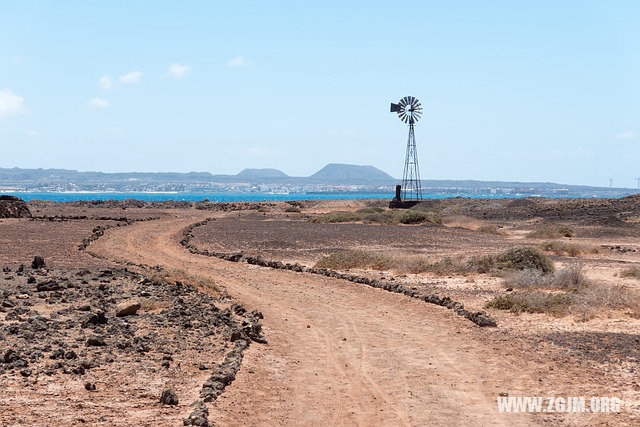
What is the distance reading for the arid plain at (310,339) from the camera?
30.8 feet

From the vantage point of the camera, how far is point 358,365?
468 inches

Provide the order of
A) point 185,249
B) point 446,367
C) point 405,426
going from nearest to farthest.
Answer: point 405,426, point 446,367, point 185,249

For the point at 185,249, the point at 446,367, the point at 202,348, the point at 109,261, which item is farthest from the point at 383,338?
the point at 185,249

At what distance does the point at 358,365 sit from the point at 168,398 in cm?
369

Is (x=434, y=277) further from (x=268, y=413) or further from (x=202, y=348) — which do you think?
(x=268, y=413)

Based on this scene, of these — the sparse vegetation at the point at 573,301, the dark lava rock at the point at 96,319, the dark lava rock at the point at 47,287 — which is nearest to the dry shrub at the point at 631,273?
the sparse vegetation at the point at 573,301

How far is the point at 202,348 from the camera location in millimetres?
12266

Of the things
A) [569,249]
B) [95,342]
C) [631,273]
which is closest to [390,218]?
[569,249]

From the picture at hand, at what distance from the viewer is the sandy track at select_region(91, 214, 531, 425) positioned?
30.8 feet

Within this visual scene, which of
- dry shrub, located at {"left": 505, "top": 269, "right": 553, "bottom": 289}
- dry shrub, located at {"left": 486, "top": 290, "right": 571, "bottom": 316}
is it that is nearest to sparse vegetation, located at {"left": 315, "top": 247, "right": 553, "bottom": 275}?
dry shrub, located at {"left": 505, "top": 269, "right": 553, "bottom": 289}

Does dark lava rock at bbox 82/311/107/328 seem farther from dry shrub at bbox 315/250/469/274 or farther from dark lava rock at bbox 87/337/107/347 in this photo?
dry shrub at bbox 315/250/469/274

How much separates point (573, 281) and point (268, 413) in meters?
13.4

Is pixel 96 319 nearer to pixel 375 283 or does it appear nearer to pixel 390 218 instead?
pixel 375 283

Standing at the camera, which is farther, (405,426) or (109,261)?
(109,261)
